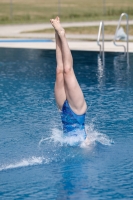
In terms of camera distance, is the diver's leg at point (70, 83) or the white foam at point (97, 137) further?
the white foam at point (97, 137)

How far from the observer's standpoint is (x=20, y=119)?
1090 cm

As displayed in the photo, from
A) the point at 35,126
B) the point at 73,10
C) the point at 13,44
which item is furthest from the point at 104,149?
the point at 73,10

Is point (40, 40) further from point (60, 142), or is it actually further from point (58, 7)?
point (58, 7)

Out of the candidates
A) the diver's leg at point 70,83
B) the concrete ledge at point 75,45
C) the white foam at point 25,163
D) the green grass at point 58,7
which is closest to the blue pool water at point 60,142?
the white foam at point 25,163

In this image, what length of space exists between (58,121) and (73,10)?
35.4m

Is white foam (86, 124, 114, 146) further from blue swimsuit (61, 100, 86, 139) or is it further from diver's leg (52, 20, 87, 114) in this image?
diver's leg (52, 20, 87, 114)

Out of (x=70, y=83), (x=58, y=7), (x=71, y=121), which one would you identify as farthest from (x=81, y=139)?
(x=58, y=7)

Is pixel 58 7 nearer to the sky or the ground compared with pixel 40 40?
nearer to the ground

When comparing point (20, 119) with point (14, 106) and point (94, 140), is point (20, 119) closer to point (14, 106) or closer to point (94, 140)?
point (14, 106)

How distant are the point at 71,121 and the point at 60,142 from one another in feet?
1.93

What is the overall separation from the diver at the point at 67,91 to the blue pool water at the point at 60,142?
1.04 feet

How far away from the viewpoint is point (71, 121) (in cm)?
869

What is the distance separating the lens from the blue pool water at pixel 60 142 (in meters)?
7.41

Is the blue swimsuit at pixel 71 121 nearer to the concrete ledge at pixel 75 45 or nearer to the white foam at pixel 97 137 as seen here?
the white foam at pixel 97 137
